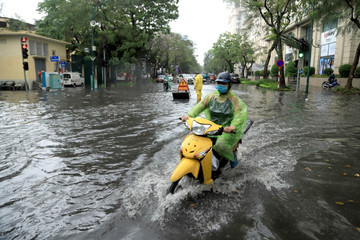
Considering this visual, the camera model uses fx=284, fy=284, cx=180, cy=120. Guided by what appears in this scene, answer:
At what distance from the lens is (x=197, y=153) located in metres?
3.40

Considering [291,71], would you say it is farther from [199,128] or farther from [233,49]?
[199,128]

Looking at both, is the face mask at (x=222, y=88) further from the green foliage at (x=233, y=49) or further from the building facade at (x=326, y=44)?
the green foliage at (x=233, y=49)

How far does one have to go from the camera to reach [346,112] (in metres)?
11.3

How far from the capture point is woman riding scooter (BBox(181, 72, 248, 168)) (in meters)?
3.93

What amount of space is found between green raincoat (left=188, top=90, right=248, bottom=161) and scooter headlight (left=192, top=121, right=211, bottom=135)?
533 millimetres

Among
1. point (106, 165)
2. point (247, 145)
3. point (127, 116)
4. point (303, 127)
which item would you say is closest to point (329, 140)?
point (303, 127)

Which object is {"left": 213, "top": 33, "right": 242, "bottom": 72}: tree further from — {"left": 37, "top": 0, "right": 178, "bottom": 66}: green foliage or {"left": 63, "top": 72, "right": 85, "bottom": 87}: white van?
{"left": 63, "top": 72, "right": 85, "bottom": 87}: white van

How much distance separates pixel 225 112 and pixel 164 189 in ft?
4.66

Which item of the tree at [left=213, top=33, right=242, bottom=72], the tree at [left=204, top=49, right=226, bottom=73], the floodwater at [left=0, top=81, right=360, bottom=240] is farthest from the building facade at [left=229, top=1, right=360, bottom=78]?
the tree at [left=204, top=49, right=226, bottom=73]

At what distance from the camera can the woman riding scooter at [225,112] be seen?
3.93m

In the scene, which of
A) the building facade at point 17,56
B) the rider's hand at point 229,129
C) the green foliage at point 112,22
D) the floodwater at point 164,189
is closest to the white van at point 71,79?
the building facade at point 17,56

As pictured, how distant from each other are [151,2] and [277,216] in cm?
3222

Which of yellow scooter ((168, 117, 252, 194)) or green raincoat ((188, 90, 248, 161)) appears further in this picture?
green raincoat ((188, 90, 248, 161))

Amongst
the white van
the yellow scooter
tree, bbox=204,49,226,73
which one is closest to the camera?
the yellow scooter
